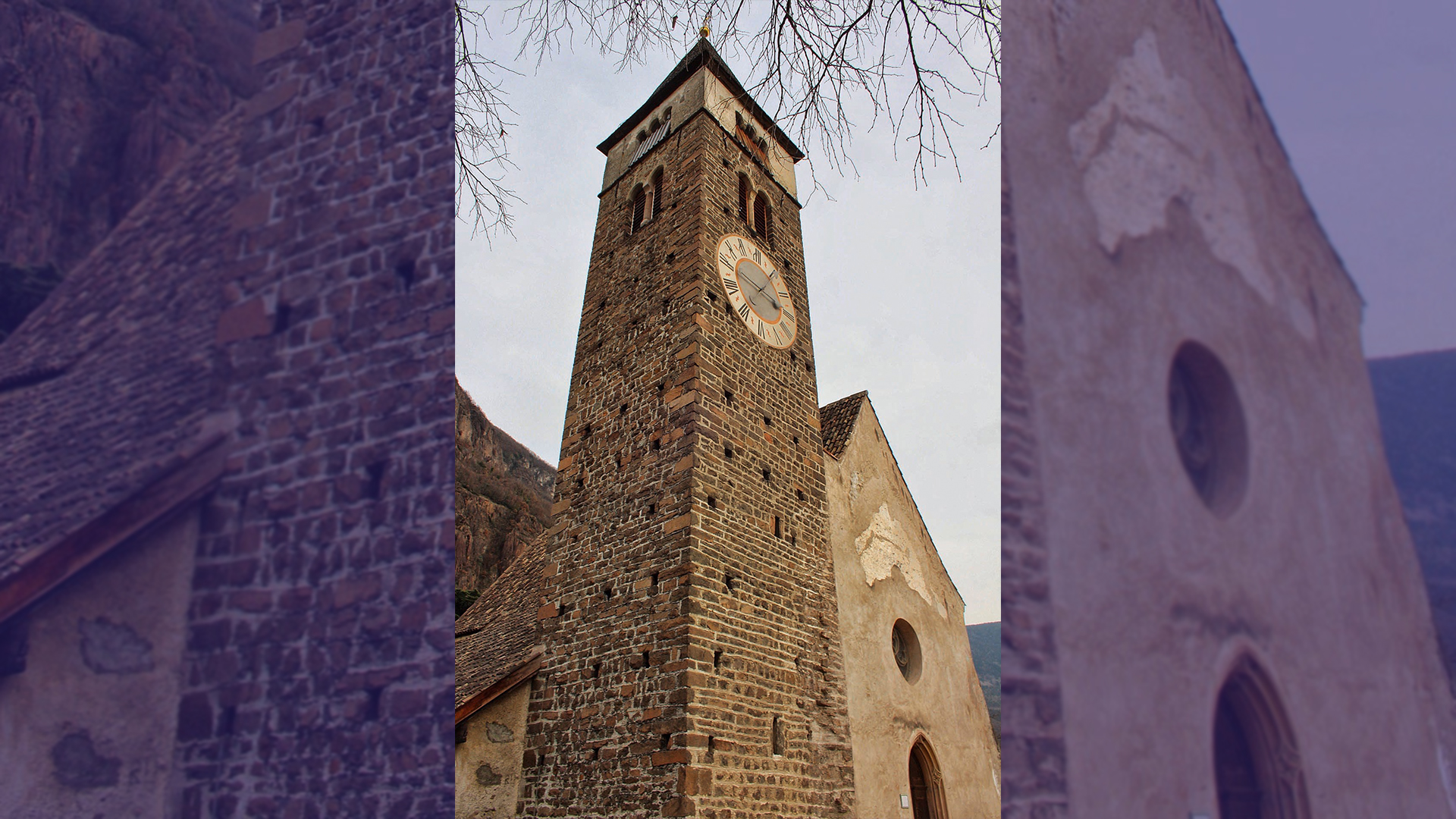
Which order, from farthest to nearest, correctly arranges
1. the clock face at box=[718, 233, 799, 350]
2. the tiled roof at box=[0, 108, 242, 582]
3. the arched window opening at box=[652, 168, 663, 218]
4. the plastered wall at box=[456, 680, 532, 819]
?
the arched window opening at box=[652, 168, 663, 218] → the clock face at box=[718, 233, 799, 350] → the plastered wall at box=[456, 680, 532, 819] → the tiled roof at box=[0, 108, 242, 582]

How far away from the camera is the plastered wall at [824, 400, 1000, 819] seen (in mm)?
9383

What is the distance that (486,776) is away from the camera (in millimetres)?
8336

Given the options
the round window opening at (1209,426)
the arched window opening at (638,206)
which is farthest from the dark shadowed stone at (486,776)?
the round window opening at (1209,426)

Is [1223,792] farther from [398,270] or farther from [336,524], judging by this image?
[398,270]

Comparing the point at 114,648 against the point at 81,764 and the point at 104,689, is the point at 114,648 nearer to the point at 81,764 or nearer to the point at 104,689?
the point at 104,689

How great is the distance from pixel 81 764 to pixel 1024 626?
3.02m

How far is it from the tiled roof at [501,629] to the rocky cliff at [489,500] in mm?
7805

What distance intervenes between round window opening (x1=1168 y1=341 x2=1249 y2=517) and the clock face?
23.3ft

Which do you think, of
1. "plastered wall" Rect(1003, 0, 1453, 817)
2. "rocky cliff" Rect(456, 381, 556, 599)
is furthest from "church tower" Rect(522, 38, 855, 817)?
"rocky cliff" Rect(456, 381, 556, 599)

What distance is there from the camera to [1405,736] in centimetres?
287

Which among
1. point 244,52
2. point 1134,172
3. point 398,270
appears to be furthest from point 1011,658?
point 244,52

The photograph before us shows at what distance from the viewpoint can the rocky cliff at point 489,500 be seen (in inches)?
870

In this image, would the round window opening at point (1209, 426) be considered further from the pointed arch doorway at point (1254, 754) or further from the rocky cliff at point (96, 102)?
the rocky cliff at point (96, 102)

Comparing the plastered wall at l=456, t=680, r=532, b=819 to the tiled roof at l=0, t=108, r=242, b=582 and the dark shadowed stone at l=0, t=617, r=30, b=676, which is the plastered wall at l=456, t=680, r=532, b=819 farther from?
the dark shadowed stone at l=0, t=617, r=30, b=676
